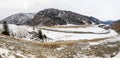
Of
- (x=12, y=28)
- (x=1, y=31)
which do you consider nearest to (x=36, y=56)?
(x=1, y=31)

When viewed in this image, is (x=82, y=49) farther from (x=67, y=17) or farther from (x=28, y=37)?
(x=67, y=17)

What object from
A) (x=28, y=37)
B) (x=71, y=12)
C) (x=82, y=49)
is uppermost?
(x=82, y=49)

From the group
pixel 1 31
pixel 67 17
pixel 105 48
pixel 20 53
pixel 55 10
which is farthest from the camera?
pixel 55 10

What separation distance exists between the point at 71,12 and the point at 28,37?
14615cm

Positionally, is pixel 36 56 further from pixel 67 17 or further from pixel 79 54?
pixel 67 17

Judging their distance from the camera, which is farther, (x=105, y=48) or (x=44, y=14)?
(x=44, y=14)

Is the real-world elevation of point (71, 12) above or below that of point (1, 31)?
below

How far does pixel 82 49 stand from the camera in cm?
3133

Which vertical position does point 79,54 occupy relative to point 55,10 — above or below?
above

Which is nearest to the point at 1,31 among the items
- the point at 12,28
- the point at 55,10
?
the point at 12,28

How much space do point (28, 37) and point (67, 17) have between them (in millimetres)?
124264

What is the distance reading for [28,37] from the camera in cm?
5012

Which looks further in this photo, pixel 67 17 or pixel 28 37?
pixel 67 17

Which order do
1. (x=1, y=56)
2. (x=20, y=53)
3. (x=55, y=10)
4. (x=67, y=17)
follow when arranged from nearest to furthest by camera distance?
(x=1, y=56) → (x=20, y=53) → (x=67, y=17) → (x=55, y=10)
